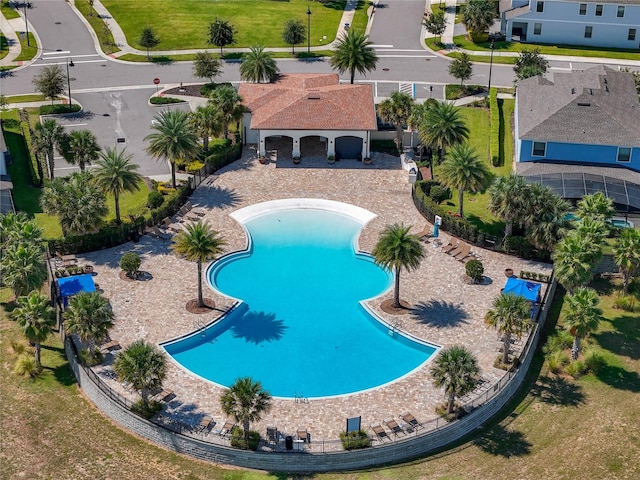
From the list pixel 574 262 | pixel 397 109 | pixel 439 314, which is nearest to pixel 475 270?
pixel 439 314

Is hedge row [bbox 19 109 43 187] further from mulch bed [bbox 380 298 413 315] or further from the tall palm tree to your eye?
mulch bed [bbox 380 298 413 315]

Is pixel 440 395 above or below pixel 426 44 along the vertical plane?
below

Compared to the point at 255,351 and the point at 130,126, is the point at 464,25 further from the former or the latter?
the point at 255,351

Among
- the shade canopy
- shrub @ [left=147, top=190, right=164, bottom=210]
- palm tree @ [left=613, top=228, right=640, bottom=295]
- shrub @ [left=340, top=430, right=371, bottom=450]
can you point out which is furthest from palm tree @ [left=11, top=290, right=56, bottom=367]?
palm tree @ [left=613, top=228, right=640, bottom=295]

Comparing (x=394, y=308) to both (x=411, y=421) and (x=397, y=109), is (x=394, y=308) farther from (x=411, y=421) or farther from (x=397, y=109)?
(x=397, y=109)

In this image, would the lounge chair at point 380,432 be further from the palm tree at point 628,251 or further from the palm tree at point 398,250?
the palm tree at point 628,251

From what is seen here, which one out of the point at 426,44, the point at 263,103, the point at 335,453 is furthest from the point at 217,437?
the point at 426,44

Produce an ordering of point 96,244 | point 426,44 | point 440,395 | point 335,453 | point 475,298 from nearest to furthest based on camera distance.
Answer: point 335,453
point 440,395
point 475,298
point 96,244
point 426,44
